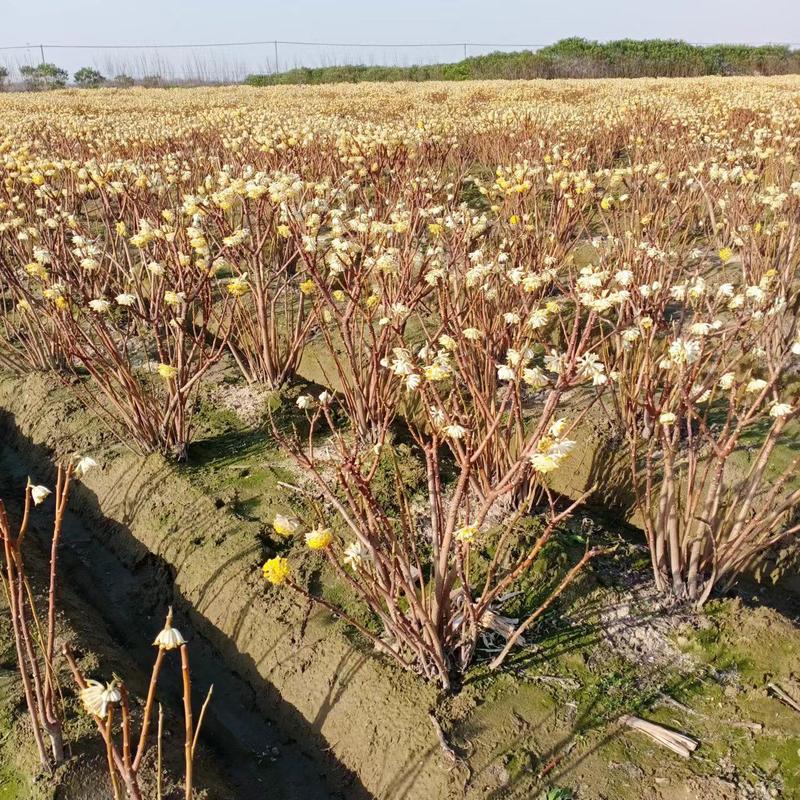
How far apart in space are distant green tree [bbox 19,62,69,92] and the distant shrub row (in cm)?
1139

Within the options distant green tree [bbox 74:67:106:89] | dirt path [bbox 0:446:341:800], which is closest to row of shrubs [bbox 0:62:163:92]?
distant green tree [bbox 74:67:106:89]

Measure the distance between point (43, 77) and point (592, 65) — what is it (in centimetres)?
3203

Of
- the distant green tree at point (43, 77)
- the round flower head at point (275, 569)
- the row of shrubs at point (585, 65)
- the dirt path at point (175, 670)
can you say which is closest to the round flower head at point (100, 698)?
the round flower head at point (275, 569)

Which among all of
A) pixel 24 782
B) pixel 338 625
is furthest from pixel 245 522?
pixel 24 782

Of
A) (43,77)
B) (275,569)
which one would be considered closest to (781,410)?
(275,569)

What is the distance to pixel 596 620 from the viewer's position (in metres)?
2.24

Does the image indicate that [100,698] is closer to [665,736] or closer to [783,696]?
[665,736]

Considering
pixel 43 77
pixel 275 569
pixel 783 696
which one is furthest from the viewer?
pixel 43 77

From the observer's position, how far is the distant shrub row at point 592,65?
1308 inches

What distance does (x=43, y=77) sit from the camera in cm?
3850

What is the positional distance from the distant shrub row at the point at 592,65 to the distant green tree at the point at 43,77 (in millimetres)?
11395

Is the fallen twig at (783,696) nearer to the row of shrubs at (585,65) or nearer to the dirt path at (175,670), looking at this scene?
the dirt path at (175,670)

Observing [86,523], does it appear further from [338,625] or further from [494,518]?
[494,518]

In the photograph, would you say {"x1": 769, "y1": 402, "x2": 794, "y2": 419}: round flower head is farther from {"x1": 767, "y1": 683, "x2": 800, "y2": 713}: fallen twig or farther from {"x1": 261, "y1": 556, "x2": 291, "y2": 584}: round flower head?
{"x1": 261, "y1": 556, "x2": 291, "y2": 584}: round flower head
